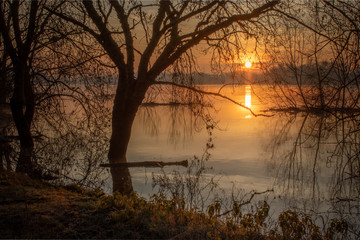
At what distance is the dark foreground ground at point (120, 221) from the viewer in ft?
12.1

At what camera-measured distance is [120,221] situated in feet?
13.0

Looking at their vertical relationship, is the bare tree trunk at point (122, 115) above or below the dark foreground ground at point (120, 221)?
above

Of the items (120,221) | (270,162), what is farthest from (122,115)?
(120,221)

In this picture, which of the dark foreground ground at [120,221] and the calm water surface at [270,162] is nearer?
the dark foreground ground at [120,221]

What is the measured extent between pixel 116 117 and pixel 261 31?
15.8ft

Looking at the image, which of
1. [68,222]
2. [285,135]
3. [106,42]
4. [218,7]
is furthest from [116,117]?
[285,135]

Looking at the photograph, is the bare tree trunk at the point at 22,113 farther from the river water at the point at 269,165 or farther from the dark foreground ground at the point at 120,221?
the dark foreground ground at the point at 120,221

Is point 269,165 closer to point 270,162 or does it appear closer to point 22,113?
point 270,162

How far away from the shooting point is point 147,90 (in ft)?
34.7

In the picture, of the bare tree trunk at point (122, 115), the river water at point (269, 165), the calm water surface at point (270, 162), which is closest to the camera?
the river water at point (269, 165)

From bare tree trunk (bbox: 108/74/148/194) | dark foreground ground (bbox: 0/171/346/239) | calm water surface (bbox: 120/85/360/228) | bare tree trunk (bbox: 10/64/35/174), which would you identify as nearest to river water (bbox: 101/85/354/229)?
calm water surface (bbox: 120/85/360/228)

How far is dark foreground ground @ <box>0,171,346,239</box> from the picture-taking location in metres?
3.70

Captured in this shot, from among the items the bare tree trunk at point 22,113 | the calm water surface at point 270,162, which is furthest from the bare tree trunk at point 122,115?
the bare tree trunk at point 22,113

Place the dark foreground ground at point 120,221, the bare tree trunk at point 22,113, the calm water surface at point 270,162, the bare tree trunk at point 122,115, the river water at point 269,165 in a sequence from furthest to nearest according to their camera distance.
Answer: the bare tree trunk at point 122,115 → the bare tree trunk at point 22,113 → the calm water surface at point 270,162 → the river water at point 269,165 → the dark foreground ground at point 120,221
